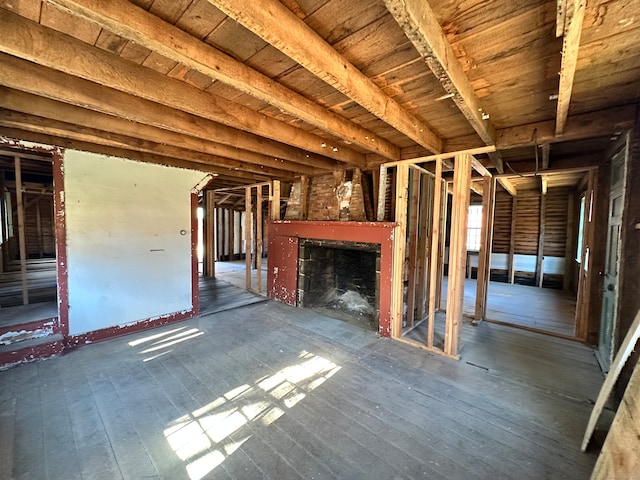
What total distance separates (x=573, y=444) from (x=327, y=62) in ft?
9.18

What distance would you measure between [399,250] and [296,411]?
2108 mm

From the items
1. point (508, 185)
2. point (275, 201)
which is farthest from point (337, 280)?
point (508, 185)

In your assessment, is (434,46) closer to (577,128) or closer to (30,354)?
(577,128)

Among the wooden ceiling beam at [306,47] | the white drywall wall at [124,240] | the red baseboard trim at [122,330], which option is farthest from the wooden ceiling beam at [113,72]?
the red baseboard trim at [122,330]

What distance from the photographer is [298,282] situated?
14.8 ft

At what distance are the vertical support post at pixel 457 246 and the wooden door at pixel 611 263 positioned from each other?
1.31 meters

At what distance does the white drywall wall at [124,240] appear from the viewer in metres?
2.95

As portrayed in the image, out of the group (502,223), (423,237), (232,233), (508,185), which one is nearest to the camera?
(423,237)

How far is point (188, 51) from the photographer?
4.14 feet

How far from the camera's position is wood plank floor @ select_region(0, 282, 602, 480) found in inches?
59.1

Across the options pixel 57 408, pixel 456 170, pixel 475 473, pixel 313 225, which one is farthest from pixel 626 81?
pixel 57 408

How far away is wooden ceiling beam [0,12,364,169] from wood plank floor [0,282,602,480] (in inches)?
87.5

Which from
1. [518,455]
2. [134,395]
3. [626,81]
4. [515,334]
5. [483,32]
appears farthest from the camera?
[515,334]

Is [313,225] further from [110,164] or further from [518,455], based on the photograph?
[518,455]
